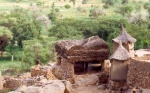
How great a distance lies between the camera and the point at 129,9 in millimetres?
89125

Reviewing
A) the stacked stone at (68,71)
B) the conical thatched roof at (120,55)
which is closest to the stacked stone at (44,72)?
the stacked stone at (68,71)

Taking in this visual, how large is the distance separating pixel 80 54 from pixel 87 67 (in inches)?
67.5

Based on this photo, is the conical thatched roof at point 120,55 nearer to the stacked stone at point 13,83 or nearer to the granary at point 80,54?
the granary at point 80,54

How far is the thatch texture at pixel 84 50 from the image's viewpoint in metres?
27.1

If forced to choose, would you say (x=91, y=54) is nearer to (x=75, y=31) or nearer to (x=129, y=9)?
(x=75, y=31)

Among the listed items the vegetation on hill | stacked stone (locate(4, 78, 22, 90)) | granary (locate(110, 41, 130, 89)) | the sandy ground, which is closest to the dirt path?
the sandy ground

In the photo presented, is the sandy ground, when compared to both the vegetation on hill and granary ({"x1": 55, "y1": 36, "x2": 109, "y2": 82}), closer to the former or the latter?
granary ({"x1": 55, "y1": 36, "x2": 109, "y2": 82})

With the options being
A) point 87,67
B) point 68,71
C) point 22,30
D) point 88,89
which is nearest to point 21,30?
point 22,30

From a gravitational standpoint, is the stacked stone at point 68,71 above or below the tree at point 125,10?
above

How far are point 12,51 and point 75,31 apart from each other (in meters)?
9.38

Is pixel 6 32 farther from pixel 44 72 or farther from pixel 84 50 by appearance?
pixel 84 50

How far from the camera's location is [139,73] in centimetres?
2378

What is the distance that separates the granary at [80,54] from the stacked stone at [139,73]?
3875 mm

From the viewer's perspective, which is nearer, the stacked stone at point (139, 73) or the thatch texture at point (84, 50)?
the stacked stone at point (139, 73)
